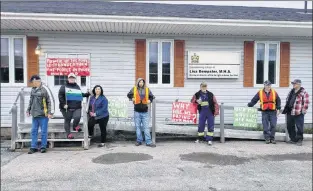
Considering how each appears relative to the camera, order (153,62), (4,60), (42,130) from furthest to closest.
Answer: (153,62) < (4,60) < (42,130)

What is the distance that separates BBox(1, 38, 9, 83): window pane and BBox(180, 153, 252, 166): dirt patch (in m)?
5.84

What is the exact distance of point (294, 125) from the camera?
813 cm

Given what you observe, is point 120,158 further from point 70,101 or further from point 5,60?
point 5,60

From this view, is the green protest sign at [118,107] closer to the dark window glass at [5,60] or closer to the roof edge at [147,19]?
the roof edge at [147,19]

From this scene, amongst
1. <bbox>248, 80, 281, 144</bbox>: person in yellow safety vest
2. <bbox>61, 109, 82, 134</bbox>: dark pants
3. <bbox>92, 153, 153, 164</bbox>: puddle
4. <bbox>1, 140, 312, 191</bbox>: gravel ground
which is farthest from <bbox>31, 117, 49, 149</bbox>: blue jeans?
<bbox>248, 80, 281, 144</bbox>: person in yellow safety vest

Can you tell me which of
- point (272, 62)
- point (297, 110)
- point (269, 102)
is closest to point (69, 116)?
point (269, 102)

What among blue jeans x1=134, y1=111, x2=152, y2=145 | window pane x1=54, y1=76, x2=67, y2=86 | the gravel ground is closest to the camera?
the gravel ground

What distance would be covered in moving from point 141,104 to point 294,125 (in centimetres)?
423

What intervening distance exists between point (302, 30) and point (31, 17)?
25.3ft

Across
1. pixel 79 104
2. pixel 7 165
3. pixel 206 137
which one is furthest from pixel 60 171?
pixel 206 137

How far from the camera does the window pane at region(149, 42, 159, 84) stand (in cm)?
938

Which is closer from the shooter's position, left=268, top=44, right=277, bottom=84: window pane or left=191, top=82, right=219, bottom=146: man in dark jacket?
left=191, top=82, right=219, bottom=146: man in dark jacket

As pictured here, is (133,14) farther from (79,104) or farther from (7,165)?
(7,165)

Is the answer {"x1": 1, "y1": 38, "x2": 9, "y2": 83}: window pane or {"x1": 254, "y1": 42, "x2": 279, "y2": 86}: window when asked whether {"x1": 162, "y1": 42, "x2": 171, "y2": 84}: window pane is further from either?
{"x1": 1, "y1": 38, "x2": 9, "y2": 83}: window pane
